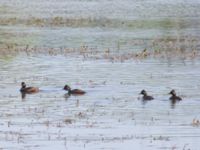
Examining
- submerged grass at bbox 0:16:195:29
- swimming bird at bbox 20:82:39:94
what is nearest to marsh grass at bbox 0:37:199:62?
swimming bird at bbox 20:82:39:94

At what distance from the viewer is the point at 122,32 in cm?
5519

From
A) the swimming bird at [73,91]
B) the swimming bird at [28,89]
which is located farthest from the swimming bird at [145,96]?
the swimming bird at [28,89]

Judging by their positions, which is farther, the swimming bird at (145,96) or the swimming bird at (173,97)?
the swimming bird at (173,97)

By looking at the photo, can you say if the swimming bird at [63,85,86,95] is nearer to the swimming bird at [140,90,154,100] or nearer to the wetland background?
the wetland background

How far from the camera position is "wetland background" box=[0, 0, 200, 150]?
76.0 feet

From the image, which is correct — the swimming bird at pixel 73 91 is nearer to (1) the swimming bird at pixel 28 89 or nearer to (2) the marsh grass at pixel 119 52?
(1) the swimming bird at pixel 28 89

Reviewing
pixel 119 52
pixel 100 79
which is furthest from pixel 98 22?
pixel 100 79

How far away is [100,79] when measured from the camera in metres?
34.2

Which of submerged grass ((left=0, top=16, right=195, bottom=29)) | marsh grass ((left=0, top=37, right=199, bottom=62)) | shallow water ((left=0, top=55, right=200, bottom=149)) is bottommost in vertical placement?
shallow water ((left=0, top=55, right=200, bottom=149))

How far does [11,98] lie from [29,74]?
20.3ft

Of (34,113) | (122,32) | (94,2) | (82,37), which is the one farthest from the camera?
(94,2)

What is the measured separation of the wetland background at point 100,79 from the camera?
2316 cm

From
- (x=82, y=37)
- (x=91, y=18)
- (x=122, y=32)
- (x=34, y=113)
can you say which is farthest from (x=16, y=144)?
(x=91, y=18)

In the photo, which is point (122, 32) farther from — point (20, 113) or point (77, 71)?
point (20, 113)
